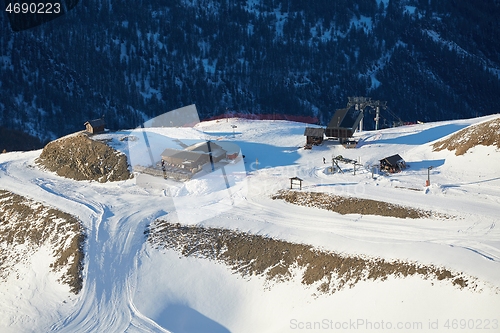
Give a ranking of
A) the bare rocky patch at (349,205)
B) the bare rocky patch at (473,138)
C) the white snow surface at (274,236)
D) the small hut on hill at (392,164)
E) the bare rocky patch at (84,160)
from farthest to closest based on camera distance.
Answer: the bare rocky patch at (84,160)
the bare rocky patch at (473,138)
the small hut on hill at (392,164)
the bare rocky patch at (349,205)
the white snow surface at (274,236)

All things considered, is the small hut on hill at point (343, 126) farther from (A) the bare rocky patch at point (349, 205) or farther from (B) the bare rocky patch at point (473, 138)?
(A) the bare rocky patch at point (349, 205)

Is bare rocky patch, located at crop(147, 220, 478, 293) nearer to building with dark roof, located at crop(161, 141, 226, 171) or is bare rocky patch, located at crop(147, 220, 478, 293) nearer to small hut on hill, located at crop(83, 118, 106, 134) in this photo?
building with dark roof, located at crop(161, 141, 226, 171)

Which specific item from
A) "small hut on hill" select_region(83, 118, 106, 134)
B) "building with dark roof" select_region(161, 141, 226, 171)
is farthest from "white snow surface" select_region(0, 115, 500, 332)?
"small hut on hill" select_region(83, 118, 106, 134)

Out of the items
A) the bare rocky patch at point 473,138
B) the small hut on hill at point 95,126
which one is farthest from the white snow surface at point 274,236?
the small hut on hill at point 95,126

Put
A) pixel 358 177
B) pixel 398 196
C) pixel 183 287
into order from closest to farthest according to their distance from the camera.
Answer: pixel 183 287, pixel 398 196, pixel 358 177

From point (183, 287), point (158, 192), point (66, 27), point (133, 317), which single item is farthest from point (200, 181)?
point (66, 27)

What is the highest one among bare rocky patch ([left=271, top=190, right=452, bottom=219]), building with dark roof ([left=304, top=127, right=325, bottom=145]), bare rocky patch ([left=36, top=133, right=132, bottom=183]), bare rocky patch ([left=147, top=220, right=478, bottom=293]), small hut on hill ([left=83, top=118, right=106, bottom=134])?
small hut on hill ([left=83, top=118, right=106, bottom=134])

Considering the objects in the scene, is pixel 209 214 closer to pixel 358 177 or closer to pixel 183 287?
pixel 183 287
